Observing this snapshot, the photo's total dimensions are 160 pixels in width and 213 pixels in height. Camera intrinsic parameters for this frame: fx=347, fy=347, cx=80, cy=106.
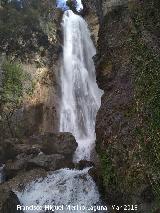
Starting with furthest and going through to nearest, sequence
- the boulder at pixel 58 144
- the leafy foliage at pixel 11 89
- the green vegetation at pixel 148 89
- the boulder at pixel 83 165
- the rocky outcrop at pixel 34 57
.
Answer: the rocky outcrop at pixel 34 57 → the leafy foliage at pixel 11 89 → the boulder at pixel 58 144 → the boulder at pixel 83 165 → the green vegetation at pixel 148 89

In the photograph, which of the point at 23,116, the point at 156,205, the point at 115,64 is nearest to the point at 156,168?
the point at 156,205

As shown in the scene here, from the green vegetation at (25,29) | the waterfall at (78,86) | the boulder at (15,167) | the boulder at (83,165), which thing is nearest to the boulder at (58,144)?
the waterfall at (78,86)

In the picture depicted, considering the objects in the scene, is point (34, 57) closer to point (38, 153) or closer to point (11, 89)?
point (11, 89)

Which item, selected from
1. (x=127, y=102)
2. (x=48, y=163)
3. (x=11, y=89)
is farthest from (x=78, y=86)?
(x=127, y=102)

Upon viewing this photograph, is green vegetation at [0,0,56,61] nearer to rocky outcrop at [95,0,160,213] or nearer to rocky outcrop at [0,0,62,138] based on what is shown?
rocky outcrop at [0,0,62,138]

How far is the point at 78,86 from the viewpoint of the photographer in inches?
1049

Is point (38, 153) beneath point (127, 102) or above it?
above

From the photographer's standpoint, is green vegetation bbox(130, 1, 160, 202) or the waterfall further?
the waterfall

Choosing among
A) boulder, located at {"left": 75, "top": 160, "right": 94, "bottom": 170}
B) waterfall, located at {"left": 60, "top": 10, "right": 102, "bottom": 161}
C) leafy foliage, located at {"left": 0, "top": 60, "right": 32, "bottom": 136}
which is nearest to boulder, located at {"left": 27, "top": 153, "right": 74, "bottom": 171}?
boulder, located at {"left": 75, "top": 160, "right": 94, "bottom": 170}

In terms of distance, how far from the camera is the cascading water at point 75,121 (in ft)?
37.7

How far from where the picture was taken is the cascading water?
37.7 feet

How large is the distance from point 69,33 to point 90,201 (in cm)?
2154

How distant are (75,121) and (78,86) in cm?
356

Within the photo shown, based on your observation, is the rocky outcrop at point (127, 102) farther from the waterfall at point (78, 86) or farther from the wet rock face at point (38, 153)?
the waterfall at point (78, 86)
